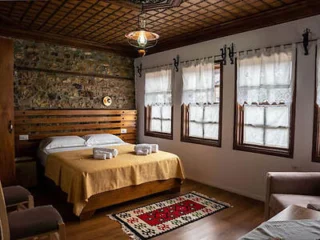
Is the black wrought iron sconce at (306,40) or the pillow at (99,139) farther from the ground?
the black wrought iron sconce at (306,40)

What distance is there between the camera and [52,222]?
6.14 feet

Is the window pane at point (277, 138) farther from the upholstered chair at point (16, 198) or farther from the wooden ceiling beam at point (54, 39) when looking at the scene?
the wooden ceiling beam at point (54, 39)

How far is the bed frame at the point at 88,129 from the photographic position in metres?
3.14

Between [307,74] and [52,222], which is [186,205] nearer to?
[52,222]

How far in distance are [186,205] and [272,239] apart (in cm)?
216

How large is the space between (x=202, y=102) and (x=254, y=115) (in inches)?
35.9

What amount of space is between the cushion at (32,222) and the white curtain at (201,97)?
2.92 meters

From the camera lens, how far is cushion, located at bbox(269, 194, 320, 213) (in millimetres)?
2273

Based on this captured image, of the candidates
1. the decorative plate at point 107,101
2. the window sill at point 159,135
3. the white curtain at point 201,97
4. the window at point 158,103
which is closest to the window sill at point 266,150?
the white curtain at point 201,97

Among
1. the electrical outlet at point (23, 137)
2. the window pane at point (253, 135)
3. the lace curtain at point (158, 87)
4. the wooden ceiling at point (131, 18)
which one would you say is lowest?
the electrical outlet at point (23, 137)

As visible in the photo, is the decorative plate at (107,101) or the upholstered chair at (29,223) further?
the decorative plate at (107,101)

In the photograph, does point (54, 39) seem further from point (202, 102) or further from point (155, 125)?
point (202, 102)

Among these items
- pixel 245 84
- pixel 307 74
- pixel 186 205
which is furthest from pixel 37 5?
pixel 307 74

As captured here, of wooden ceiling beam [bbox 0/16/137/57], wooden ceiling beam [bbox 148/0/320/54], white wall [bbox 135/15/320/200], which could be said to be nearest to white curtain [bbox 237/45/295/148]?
white wall [bbox 135/15/320/200]
